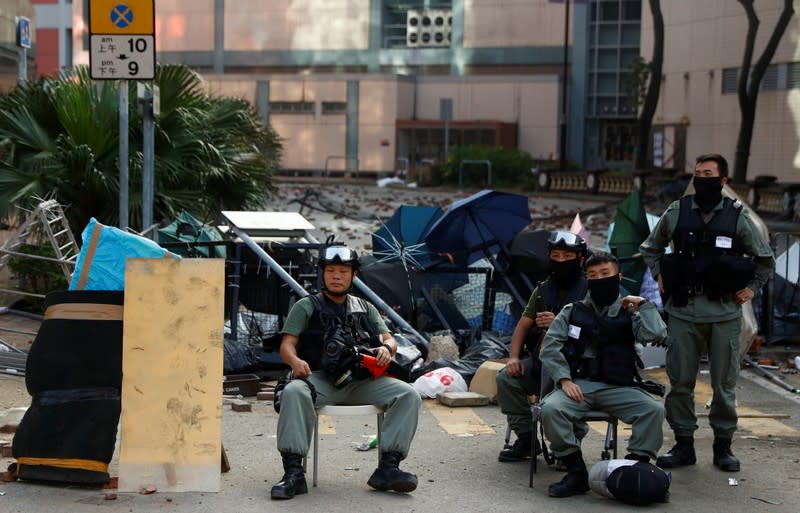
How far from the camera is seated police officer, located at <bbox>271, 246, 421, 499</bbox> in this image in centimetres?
732

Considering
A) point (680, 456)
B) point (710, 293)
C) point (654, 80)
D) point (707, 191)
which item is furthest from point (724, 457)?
point (654, 80)

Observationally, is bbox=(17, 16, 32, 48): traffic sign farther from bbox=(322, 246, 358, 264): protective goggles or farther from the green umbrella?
bbox=(322, 246, 358, 264): protective goggles

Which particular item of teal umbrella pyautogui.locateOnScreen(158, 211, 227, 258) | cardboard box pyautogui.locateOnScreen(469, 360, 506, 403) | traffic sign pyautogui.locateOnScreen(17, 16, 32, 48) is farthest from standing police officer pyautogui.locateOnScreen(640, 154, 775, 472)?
traffic sign pyautogui.locateOnScreen(17, 16, 32, 48)

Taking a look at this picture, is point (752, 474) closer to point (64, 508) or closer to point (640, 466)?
point (640, 466)

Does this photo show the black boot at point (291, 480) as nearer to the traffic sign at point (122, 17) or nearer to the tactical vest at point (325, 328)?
the tactical vest at point (325, 328)

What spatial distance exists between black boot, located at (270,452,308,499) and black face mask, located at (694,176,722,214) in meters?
3.09

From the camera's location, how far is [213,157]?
51.2ft

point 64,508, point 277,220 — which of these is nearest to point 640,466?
point 64,508

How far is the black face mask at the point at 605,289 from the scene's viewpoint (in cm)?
777

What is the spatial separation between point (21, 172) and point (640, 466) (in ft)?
→ 29.7

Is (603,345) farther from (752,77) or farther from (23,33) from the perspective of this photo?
(752,77)

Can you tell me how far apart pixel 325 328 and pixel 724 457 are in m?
2.70

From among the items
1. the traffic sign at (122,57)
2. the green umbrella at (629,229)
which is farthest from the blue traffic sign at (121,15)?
the green umbrella at (629,229)

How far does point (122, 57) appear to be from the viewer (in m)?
10.9
